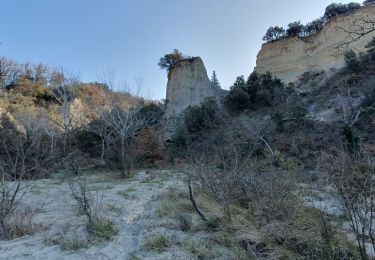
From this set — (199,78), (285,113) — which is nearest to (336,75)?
(285,113)

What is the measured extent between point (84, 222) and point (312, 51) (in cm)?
2403

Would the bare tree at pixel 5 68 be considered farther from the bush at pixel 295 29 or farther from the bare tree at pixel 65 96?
the bush at pixel 295 29

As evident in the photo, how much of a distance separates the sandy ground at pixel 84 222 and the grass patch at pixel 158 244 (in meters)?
0.10

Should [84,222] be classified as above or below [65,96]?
below

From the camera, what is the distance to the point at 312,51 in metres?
26.5

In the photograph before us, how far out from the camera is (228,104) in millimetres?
24438

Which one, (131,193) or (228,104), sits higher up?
(228,104)

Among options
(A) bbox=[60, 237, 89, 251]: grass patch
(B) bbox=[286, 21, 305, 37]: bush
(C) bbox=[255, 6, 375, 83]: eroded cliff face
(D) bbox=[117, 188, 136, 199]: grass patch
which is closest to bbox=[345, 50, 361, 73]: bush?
(C) bbox=[255, 6, 375, 83]: eroded cliff face

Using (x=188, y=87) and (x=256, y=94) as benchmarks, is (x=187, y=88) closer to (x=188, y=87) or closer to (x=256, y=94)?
(x=188, y=87)

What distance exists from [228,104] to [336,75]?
7.27m

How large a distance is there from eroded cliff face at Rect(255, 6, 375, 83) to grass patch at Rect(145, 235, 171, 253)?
20.9 metres

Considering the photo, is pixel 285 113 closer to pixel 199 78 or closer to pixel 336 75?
pixel 336 75

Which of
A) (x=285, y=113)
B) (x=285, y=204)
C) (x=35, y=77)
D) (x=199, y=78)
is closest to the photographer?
(x=285, y=204)

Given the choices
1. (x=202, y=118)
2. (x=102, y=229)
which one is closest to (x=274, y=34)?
(x=202, y=118)
